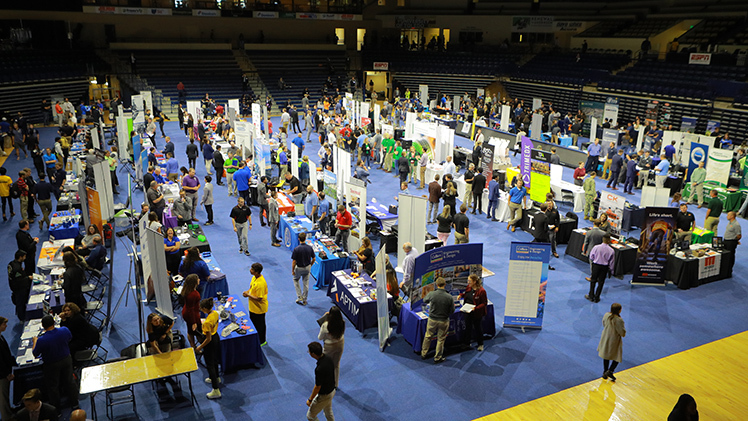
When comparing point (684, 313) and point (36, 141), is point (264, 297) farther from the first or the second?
point (36, 141)

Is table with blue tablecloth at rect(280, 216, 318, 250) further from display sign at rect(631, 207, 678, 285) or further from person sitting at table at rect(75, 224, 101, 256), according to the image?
display sign at rect(631, 207, 678, 285)

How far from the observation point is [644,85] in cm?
2894

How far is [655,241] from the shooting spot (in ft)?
37.4

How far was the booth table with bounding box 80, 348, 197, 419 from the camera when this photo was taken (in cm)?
674

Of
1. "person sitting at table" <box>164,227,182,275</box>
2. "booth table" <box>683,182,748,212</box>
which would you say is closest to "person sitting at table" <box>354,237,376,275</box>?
"person sitting at table" <box>164,227,182,275</box>

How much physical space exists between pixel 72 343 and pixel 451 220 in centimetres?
815

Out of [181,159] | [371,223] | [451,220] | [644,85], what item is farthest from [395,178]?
[644,85]

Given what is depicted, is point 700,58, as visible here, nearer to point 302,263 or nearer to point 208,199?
point 208,199

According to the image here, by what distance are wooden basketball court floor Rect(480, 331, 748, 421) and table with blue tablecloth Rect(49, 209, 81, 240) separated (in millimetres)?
10361

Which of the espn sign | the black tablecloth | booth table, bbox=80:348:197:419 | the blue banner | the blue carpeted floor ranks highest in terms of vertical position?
the espn sign

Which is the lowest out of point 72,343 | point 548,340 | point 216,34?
point 548,340

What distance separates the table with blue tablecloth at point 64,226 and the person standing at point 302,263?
603 cm

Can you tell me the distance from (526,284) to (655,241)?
395cm

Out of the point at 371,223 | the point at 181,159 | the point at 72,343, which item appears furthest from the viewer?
the point at 181,159
